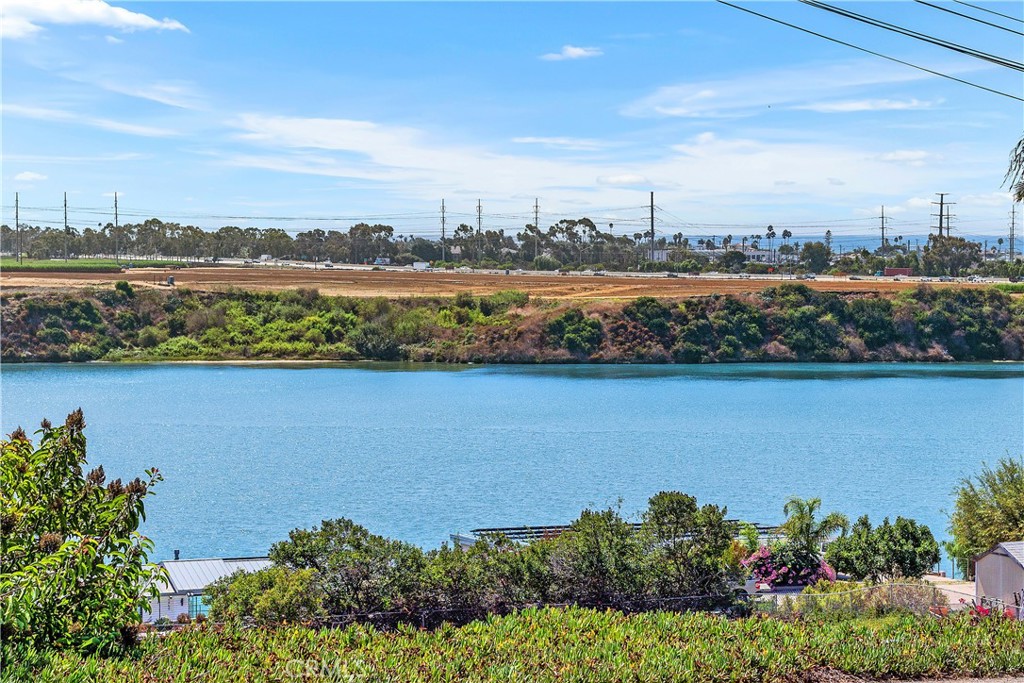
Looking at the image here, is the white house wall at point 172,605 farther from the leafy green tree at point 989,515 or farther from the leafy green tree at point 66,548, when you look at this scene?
the leafy green tree at point 989,515

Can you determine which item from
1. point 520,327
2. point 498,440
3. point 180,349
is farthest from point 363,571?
point 180,349

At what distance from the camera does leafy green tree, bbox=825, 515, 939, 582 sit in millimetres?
24922

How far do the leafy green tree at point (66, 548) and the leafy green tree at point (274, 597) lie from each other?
305 inches

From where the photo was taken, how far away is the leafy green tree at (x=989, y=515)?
24.8 metres

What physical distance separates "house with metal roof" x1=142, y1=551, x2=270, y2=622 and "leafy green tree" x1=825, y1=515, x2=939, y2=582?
13.0 metres

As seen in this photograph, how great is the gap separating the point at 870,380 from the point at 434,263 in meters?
73.2

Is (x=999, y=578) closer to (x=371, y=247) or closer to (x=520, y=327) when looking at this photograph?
(x=520, y=327)

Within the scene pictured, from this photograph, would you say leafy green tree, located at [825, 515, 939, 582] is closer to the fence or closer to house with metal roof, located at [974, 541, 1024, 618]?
house with metal roof, located at [974, 541, 1024, 618]

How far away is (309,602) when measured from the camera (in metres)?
15.9

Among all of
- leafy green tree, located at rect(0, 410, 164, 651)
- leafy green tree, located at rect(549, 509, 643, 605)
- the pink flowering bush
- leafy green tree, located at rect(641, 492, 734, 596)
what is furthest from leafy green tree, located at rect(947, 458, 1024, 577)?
leafy green tree, located at rect(0, 410, 164, 651)

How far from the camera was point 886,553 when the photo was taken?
25.0 m

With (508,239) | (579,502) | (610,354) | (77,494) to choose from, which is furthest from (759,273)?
(77,494)

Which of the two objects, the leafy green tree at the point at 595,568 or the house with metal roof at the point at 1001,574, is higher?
the leafy green tree at the point at 595,568

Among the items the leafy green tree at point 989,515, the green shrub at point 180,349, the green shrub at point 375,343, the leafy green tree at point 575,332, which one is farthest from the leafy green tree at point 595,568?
the green shrub at point 180,349
